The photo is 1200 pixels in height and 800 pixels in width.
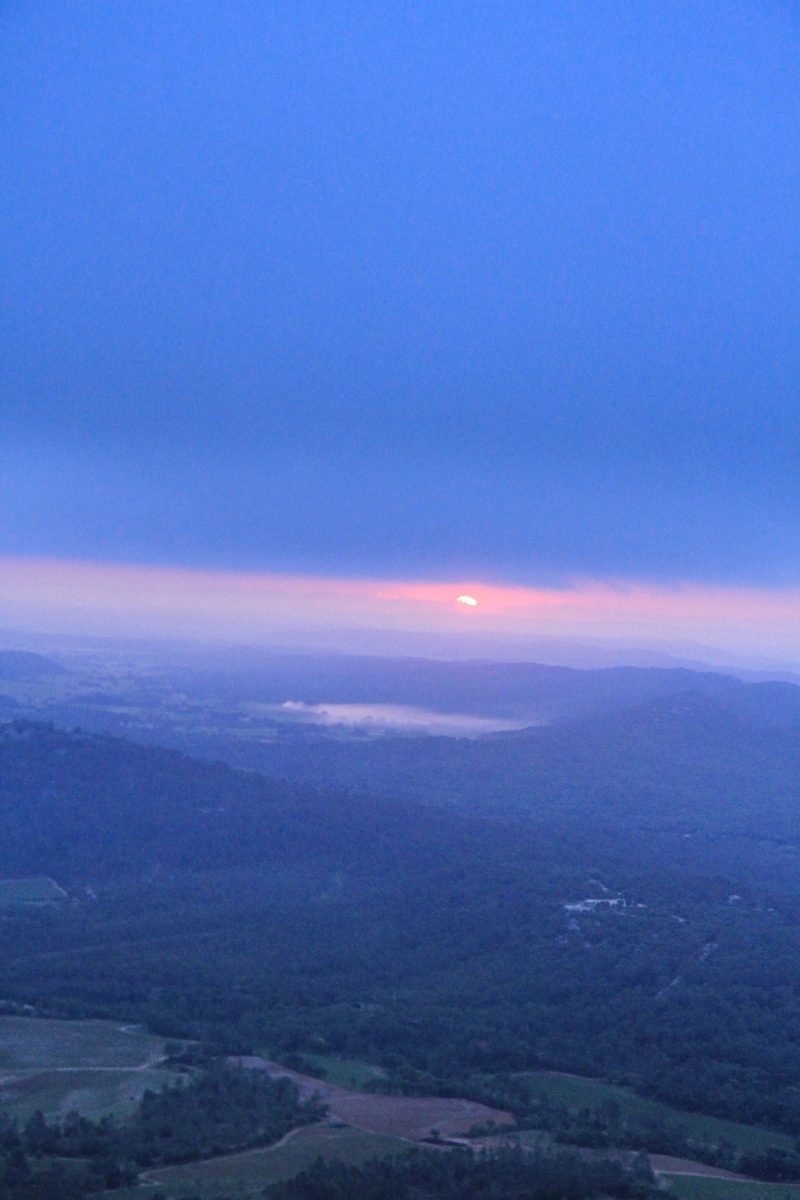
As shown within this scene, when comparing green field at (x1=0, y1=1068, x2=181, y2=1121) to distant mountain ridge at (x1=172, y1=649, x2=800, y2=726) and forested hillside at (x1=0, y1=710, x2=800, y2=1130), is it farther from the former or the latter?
distant mountain ridge at (x1=172, y1=649, x2=800, y2=726)

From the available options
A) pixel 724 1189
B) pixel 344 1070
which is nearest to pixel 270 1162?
pixel 724 1189

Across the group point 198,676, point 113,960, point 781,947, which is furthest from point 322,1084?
point 198,676

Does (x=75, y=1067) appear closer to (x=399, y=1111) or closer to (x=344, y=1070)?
(x=344, y=1070)

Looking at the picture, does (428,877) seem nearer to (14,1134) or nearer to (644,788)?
(644,788)

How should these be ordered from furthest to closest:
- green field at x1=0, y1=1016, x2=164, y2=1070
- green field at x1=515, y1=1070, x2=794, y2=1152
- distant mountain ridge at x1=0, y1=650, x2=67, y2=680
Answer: distant mountain ridge at x1=0, y1=650, x2=67, y2=680 < green field at x1=0, y1=1016, x2=164, y2=1070 < green field at x1=515, y1=1070, x2=794, y2=1152

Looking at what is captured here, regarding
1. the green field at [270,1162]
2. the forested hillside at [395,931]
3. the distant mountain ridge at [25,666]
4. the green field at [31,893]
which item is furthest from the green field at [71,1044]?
the distant mountain ridge at [25,666]

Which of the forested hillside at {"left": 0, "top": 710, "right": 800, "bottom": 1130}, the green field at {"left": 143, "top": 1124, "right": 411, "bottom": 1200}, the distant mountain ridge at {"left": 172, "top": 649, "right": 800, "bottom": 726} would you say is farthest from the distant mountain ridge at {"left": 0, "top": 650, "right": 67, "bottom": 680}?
the green field at {"left": 143, "top": 1124, "right": 411, "bottom": 1200}
